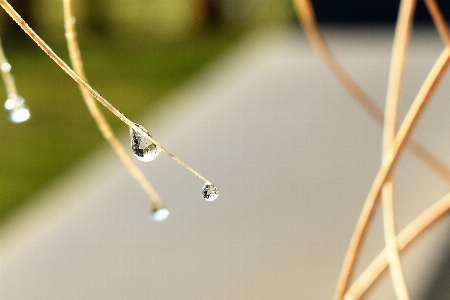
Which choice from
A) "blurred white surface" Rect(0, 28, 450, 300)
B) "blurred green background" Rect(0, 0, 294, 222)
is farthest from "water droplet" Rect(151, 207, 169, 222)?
"blurred green background" Rect(0, 0, 294, 222)

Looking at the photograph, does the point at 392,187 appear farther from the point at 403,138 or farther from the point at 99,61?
the point at 99,61

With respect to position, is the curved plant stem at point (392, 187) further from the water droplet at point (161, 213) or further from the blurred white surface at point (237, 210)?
the blurred white surface at point (237, 210)

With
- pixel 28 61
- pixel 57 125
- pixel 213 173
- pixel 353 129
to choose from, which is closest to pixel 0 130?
pixel 57 125

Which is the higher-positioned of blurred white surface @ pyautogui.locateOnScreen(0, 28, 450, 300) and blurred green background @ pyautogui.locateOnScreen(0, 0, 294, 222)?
blurred green background @ pyautogui.locateOnScreen(0, 0, 294, 222)

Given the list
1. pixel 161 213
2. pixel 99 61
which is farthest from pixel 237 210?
pixel 99 61

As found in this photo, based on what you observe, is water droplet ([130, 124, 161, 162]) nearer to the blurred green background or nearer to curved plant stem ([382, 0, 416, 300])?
curved plant stem ([382, 0, 416, 300])

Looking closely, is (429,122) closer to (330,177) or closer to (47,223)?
(330,177)

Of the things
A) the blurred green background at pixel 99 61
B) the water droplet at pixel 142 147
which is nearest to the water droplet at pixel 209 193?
the water droplet at pixel 142 147
